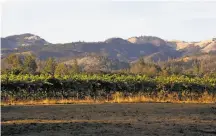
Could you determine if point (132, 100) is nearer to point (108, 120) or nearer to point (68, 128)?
point (108, 120)

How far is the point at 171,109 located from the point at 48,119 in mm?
6128

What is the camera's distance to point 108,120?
14.3 meters

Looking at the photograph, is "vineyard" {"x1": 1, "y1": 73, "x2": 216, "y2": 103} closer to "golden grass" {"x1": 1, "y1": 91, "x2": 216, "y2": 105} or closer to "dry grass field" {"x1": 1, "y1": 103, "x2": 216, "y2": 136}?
"golden grass" {"x1": 1, "y1": 91, "x2": 216, "y2": 105}

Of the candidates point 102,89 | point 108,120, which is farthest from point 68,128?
point 102,89

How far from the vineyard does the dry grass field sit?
4697 mm

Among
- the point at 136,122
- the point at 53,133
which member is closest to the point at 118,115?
the point at 136,122

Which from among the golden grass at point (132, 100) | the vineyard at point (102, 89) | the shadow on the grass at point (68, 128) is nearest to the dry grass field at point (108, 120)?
the shadow on the grass at point (68, 128)

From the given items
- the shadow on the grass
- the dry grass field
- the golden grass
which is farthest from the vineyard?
the shadow on the grass

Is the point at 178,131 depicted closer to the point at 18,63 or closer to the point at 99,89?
the point at 99,89

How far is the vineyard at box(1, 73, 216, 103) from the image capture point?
81.2 ft

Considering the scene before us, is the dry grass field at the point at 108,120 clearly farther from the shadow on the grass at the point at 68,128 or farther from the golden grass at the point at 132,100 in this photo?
the golden grass at the point at 132,100

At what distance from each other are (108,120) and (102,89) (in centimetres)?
1506

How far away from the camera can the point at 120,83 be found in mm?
30203

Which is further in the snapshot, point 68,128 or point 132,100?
point 132,100
